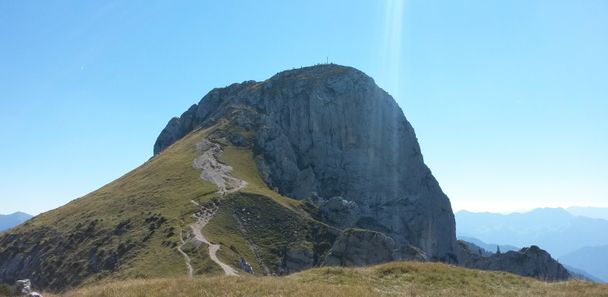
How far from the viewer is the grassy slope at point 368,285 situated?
73.0 feet

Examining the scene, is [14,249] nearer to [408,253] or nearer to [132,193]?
[132,193]

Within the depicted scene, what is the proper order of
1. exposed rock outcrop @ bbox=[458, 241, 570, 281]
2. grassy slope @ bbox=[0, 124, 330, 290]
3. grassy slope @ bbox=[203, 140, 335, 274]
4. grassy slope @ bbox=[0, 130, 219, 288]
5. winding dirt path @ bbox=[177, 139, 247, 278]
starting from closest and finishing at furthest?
1. winding dirt path @ bbox=[177, 139, 247, 278]
2. grassy slope @ bbox=[0, 124, 330, 290]
3. grassy slope @ bbox=[0, 130, 219, 288]
4. grassy slope @ bbox=[203, 140, 335, 274]
5. exposed rock outcrop @ bbox=[458, 241, 570, 281]

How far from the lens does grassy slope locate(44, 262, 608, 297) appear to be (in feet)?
73.0

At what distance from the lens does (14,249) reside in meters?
153

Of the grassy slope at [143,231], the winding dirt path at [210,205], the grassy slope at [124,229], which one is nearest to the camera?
the winding dirt path at [210,205]

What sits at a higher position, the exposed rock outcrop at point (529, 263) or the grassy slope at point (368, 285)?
the grassy slope at point (368, 285)

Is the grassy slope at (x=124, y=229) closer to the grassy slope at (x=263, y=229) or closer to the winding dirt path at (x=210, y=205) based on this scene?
the winding dirt path at (x=210, y=205)

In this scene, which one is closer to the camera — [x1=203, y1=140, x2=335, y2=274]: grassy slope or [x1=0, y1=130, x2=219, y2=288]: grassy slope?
[x1=0, y1=130, x2=219, y2=288]: grassy slope

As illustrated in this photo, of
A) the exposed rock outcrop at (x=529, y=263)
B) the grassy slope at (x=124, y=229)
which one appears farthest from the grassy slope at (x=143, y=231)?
the exposed rock outcrop at (x=529, y=263)

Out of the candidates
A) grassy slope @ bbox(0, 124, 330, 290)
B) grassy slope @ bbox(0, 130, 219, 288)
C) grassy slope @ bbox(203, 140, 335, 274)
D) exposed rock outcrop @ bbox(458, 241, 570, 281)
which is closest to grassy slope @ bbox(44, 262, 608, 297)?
grassy slope @ bbox(0, 124, 330, 290)

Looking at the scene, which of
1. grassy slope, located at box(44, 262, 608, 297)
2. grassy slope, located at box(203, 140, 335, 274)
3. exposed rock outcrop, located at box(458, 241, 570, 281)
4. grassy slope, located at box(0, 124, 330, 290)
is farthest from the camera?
exposed rock outcrop, located at box(458, 241, 570, 281)

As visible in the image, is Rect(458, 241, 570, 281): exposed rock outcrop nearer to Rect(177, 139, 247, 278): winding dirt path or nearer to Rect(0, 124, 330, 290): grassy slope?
Rect(0, 124, 330, 290): grassy slope

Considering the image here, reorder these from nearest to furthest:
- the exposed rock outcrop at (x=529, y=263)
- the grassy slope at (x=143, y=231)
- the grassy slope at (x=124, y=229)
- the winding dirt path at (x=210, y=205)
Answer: the winding dirt path at (x=210, y=205), the grassy slope at (x=143, y=231), the grassy slope at (x=124, y=229), the exposed rock outcrop at (x=529, y=263)

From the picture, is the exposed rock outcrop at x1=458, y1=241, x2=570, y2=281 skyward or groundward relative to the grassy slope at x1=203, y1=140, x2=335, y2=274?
groundward
